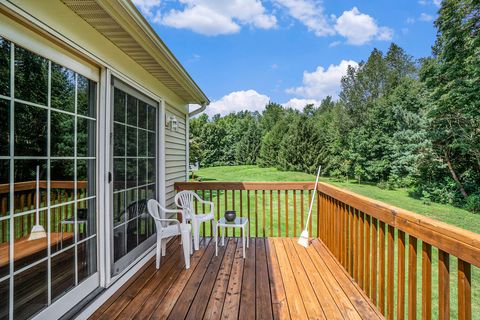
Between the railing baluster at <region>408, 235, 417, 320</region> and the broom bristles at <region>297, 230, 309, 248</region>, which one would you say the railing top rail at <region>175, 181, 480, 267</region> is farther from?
the broom bristles at <region>297, 230, 309, 248</region>

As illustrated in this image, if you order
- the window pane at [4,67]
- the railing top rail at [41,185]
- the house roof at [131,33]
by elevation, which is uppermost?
the house roof at [131,33]

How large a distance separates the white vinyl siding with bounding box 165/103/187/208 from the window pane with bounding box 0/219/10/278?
2618 mm

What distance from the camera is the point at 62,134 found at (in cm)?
199

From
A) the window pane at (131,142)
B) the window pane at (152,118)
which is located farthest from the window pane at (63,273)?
the window pane at (152,118)

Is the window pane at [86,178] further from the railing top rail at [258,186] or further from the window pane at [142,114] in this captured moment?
the railing top rail at [258,186]

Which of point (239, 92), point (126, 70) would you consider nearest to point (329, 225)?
point (126, 70)

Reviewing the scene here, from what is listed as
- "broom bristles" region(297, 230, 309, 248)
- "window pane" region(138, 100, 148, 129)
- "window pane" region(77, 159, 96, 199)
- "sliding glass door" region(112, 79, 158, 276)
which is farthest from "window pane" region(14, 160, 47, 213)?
"broom bristles" region(297, 230, 309, 248)

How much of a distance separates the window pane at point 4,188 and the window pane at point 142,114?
5.90ft

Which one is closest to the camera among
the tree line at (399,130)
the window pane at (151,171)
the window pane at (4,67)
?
the window pane at (4,67)

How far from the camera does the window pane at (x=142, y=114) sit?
3.26 m

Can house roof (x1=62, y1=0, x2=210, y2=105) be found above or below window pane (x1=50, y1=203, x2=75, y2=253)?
above

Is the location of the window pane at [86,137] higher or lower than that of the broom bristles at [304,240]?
higher

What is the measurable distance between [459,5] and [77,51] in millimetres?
13642

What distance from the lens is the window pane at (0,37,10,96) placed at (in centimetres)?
148
